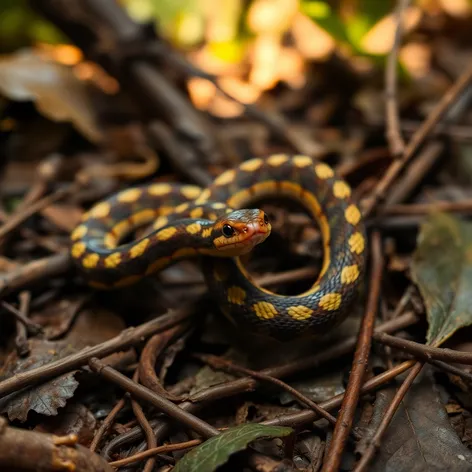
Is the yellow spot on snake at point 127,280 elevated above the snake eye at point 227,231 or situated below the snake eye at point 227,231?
below

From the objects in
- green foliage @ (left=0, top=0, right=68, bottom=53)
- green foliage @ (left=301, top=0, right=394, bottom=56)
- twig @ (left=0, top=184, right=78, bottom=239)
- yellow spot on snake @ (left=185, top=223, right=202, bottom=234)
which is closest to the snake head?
yellow spot on snake @ (left=185, top=223, right=202, bottom=234)

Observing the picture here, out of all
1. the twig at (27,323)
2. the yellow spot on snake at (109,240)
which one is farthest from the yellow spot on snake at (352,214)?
the twig at (27,323)

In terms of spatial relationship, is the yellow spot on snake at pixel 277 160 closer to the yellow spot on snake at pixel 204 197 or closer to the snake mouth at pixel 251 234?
the yellow spot on snake at pixel 204 197

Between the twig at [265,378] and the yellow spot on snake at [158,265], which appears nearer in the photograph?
the twig at [265,378]

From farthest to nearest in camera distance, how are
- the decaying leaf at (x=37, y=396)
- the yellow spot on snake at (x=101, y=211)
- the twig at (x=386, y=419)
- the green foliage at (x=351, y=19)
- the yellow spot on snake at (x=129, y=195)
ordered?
the green foliage at (x=351, y=19)
the yellow spot on snake at (x=129, y=195)
the yellow spot on snake at (x=101, y=211)
the decaying leaf at (x=37, y=396)
the twig at (x=386, y=419)

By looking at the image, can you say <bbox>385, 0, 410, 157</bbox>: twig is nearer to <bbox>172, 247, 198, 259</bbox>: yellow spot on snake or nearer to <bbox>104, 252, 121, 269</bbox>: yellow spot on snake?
<bbox>172, 247, 198, 259</bbox>: yellow spot on snake

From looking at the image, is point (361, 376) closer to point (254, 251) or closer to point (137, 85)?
point (254, 251)

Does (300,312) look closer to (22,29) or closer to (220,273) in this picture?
(220,273)
